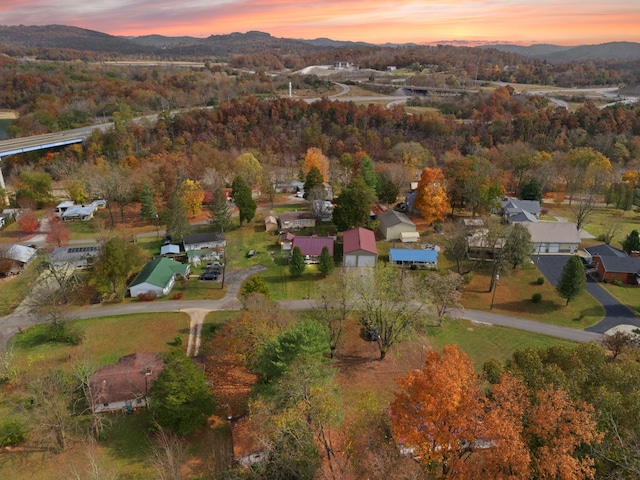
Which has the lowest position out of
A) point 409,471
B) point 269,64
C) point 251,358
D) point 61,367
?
point 61,367

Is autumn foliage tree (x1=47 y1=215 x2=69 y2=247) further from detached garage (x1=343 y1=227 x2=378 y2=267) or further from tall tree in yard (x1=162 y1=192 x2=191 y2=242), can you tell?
detached garage (x1=343 y1=227 x2=378 y2=267)

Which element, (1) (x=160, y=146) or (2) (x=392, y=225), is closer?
(2) (x=392, y=225)

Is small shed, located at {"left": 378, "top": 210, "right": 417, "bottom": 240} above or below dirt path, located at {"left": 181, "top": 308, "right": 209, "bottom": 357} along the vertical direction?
above

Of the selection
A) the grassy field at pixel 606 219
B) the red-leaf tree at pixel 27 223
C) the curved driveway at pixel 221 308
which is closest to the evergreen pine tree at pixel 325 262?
the curved driveway at pixel 221 308

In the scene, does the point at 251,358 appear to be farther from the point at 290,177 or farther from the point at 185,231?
the point at 290,177

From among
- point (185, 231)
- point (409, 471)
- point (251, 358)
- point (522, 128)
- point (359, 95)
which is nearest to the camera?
point (409, 471)

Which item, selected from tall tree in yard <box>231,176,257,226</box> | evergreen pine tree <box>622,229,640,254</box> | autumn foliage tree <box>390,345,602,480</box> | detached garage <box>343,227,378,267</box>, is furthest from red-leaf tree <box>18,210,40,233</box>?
evergreen pine tree <box>622,229,640,254</box>

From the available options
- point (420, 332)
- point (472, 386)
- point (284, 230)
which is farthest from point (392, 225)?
point (472, 386)
